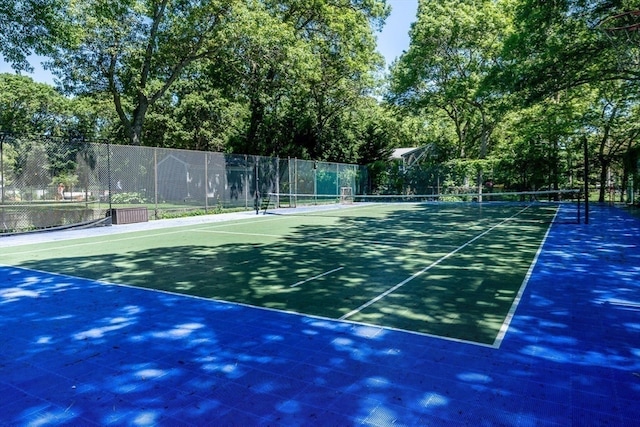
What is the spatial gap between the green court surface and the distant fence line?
9.10ft

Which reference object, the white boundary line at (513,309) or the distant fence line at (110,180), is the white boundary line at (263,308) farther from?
the distant fence line at (110,180)

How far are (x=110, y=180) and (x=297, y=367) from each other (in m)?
15.3

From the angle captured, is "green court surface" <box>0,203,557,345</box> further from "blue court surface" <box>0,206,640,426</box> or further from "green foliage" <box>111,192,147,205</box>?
"green foliage" <box>111,192,147,205</box>

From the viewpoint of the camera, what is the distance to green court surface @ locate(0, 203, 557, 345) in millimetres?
5672

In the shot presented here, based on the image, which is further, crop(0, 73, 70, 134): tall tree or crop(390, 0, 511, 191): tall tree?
crop(0, 73, 70, 134): tall tree

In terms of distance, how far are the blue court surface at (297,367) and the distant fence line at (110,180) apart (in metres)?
9.50

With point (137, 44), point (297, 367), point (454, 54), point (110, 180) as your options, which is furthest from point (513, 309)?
point (454, 54)

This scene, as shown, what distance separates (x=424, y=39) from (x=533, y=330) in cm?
3219

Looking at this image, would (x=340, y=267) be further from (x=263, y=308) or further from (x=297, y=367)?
(x=297, y=367)

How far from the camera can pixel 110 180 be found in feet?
55.1

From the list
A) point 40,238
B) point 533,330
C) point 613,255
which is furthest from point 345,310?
point 40,238

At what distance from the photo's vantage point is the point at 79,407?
329 cm

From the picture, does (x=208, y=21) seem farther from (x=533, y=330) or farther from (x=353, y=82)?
(x=533, y=330)

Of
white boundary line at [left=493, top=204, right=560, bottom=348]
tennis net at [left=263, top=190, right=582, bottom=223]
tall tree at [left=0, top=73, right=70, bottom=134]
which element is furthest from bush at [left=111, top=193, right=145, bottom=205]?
tall tree at [left=0, top=73, right=70, bottom=134]
